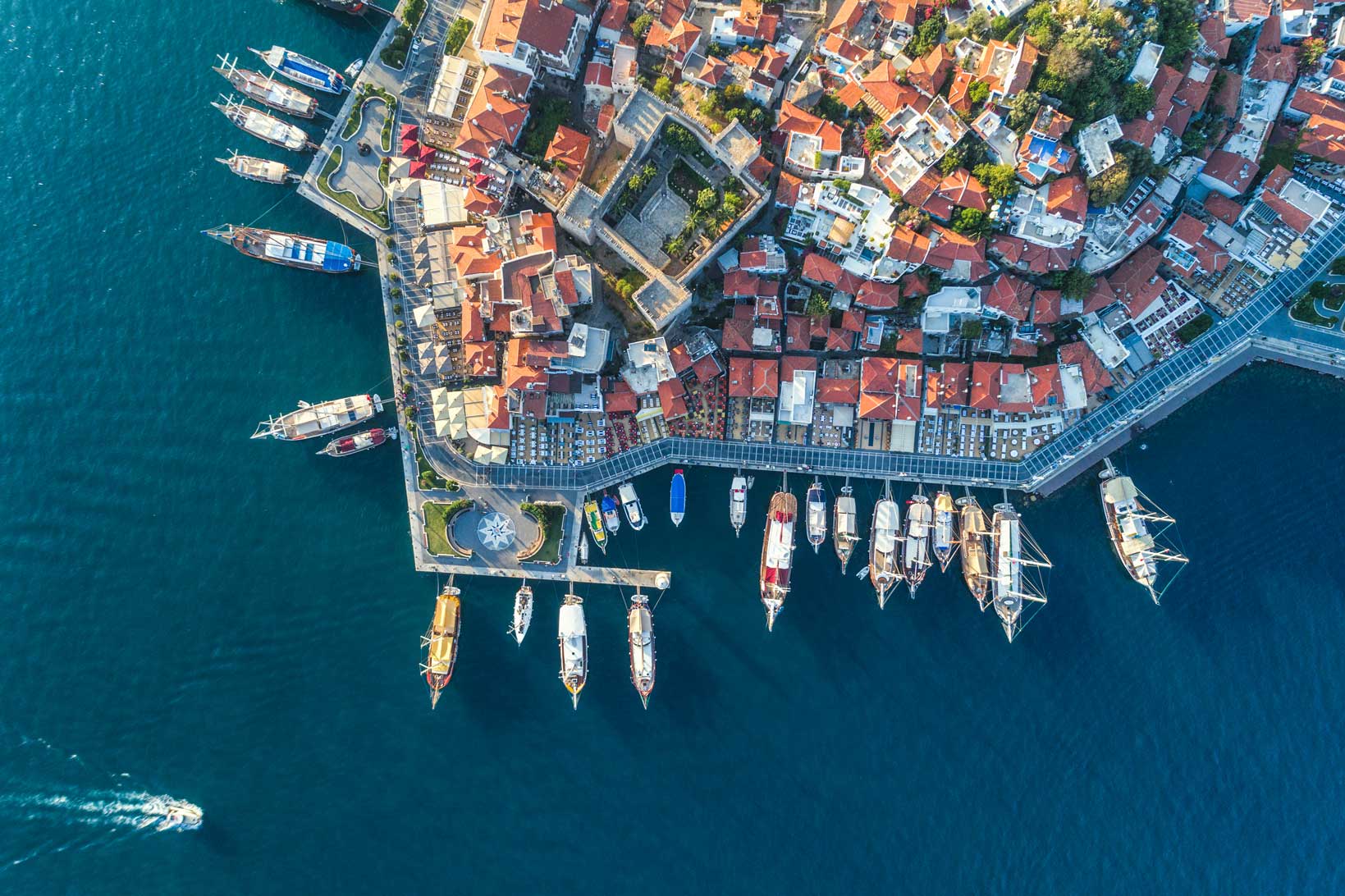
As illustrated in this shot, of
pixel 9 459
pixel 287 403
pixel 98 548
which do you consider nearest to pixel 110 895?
pixel 98 548

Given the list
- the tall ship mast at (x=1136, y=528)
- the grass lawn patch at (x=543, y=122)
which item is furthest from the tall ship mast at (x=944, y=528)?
the grass lawn patch at (x=543, y=122)

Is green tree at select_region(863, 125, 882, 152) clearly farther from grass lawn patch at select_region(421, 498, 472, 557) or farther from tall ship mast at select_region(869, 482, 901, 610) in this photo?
grass lawn patch at select_region(421, 498, 472, 557)

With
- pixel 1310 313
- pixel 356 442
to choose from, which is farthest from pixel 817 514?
pixel 1310 313

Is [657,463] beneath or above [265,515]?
above

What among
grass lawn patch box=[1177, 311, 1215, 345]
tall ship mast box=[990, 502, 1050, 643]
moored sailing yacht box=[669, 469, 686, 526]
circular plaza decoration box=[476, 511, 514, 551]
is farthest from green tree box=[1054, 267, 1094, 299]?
circular plaza decoration box=[476, 511, 514, 551]

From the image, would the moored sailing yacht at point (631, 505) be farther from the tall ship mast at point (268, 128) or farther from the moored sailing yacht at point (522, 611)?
the tall ship mast at point (268, 128)

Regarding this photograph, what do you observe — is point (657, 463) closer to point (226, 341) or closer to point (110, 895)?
point (226, 341)
